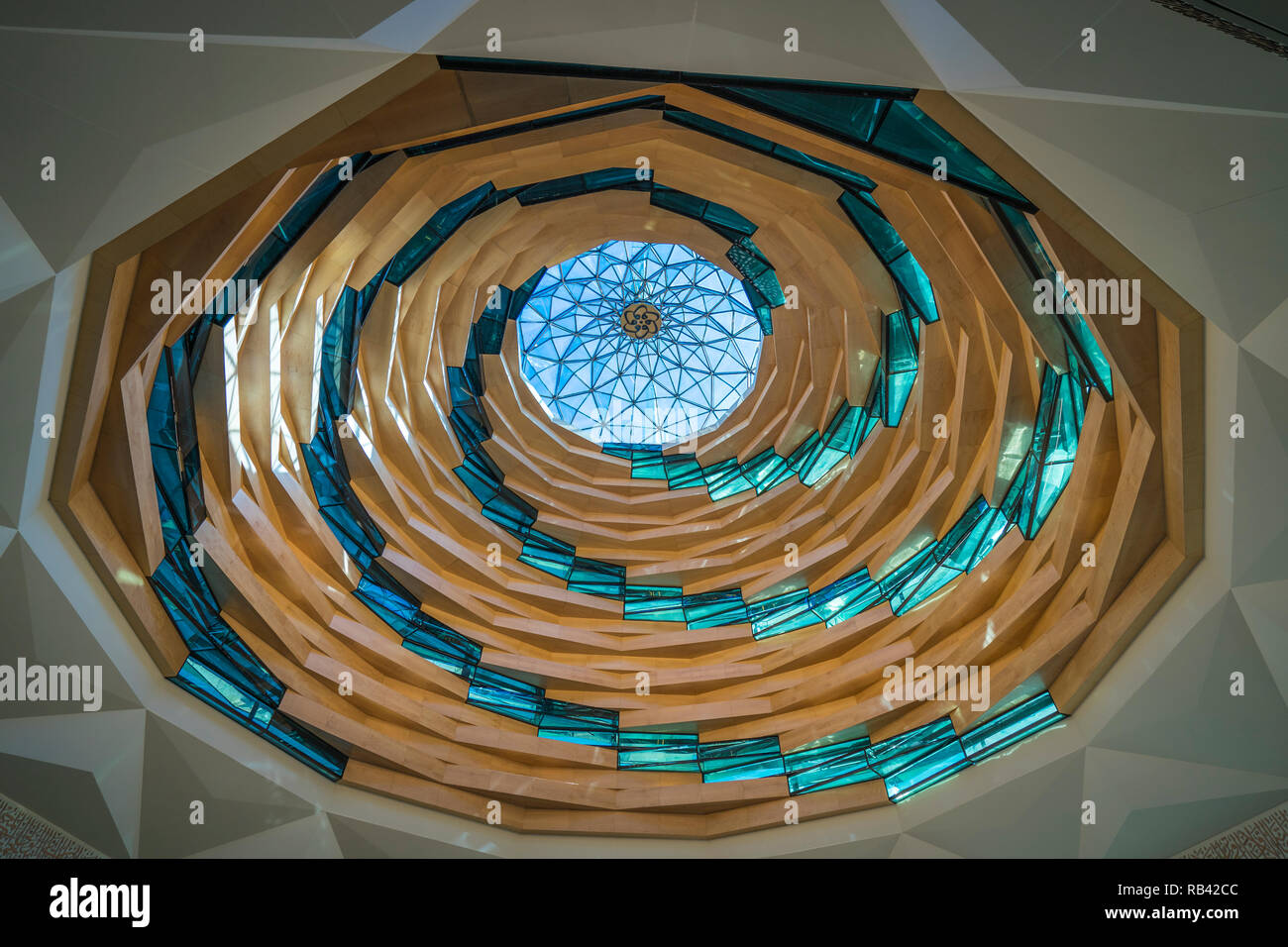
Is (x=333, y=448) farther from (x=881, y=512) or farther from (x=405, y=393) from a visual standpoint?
(x=881, y=512)

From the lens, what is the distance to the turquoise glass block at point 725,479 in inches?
1320

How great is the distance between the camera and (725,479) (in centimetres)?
3422

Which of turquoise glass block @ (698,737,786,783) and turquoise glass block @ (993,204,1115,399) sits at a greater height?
turquoise glass block @ (993,204,1115,399)

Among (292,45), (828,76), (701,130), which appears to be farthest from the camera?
(701,130)

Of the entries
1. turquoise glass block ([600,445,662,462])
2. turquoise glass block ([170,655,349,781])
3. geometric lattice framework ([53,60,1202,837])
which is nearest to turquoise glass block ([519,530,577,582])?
geometric lattice framework ([53,60,1202,837])

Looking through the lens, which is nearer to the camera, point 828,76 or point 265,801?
point 828,76

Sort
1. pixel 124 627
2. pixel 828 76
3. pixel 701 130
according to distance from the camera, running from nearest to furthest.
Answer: pixel 828 76 < pixel 124 627 < pixel 701 130

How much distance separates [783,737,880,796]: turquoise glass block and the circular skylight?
762 inches

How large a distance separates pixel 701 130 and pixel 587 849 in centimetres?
1739

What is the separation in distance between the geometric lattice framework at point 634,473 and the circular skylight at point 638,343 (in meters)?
5.81

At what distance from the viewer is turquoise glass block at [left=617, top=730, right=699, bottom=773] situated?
79.0ft

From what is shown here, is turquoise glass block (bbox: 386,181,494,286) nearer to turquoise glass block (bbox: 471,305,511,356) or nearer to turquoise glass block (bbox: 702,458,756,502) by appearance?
turquoise glass block (bbox: 471,305,511,356)
